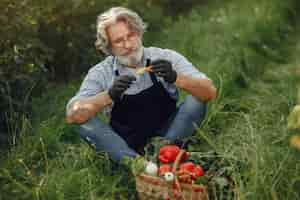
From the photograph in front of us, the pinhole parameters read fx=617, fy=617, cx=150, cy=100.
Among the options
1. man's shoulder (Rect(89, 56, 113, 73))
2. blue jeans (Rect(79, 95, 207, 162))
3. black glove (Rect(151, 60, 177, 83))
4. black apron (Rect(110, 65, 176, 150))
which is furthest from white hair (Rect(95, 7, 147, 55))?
blue jeans (Rect(79, 95, 207, 162))

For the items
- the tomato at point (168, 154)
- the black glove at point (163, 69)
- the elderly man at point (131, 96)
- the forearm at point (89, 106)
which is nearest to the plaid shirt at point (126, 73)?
the elderly man at point (131, 96)

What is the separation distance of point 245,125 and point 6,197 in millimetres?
1720

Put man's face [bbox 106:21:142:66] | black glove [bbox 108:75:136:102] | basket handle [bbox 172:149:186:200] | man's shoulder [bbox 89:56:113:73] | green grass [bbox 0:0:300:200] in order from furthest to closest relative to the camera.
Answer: man's shoulder [bbox 89:56:113:73] → man's face [bbox 106:21:142:66] → black glove [bbox 108:75:136:102] → green grass [bbox 0:0:300:200] → basket handle [bbox 172:149:186:200]

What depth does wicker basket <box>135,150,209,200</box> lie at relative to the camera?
10.3ft

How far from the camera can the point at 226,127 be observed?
4527 mm

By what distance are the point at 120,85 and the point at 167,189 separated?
0.68 metres

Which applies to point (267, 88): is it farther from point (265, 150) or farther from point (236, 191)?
point (236, 191)

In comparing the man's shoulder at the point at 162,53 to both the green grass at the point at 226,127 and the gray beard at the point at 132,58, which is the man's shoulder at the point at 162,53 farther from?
the green grass at the point at 226,127

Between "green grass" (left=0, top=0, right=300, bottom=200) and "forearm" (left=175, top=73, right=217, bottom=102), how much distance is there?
280 mm

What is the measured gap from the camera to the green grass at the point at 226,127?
336 cm

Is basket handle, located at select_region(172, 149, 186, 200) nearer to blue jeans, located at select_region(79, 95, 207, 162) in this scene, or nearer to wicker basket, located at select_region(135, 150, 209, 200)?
wicker basket, located at select_region(135, 150, 209, 200)

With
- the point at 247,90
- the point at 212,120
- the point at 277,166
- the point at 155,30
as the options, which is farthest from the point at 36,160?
Result: the point at 155,30

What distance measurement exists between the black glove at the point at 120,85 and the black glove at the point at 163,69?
0.47 feet

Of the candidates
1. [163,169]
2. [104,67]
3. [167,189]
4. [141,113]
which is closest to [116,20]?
[104,67]
